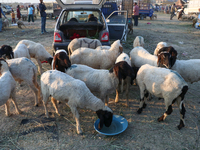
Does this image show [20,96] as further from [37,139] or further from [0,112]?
[37,139]

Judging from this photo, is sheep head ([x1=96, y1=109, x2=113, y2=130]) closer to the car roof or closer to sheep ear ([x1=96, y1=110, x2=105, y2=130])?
sheep ear ([x1=96, y1=110, x2=105, y2=130])

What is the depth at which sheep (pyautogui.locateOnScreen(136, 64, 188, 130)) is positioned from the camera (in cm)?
322

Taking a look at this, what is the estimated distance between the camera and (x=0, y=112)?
4.01 m

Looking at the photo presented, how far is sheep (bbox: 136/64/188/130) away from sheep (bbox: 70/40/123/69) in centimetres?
148

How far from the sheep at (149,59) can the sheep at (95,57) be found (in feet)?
2.35

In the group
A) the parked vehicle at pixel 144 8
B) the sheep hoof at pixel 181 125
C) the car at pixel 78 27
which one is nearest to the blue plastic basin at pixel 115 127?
the sheep hoof at pixel 181 125

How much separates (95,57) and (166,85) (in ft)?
8.15

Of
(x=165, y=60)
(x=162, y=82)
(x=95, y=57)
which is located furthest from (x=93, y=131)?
(x=165, y=60)

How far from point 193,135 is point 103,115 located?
2.01m

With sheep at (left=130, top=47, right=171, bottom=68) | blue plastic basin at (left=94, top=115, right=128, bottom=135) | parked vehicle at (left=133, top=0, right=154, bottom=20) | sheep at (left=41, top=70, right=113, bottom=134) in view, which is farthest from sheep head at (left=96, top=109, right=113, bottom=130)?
parked vehicle at (left=133, top=0, right=154, bottom=20)

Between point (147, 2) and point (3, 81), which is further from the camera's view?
point (147, 2)

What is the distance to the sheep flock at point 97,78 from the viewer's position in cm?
330

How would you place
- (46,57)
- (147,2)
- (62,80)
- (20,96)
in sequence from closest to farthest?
(62,80) → (20,96) → (46,57) → (147,2)

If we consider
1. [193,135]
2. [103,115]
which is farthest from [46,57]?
[193,135]
